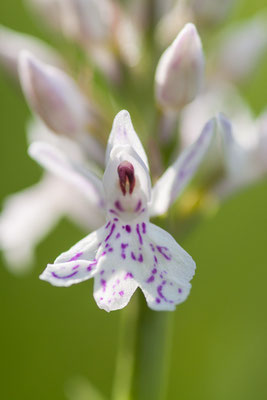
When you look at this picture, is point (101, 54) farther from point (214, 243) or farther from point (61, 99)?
point (214, 243)

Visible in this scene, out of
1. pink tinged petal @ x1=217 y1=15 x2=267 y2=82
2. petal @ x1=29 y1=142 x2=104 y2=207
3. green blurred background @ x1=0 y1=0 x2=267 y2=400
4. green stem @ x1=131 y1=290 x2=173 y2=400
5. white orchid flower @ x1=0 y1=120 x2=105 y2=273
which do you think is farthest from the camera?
green blurred background @ x1=0 y1=0 x2=267 y2=400

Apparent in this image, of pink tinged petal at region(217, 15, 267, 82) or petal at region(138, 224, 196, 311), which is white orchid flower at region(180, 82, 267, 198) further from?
petal at region(138, 224, 196, 311)

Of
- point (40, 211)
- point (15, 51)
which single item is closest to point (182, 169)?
point (15, 51)

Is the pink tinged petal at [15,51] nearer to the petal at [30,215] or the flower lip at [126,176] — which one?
the petal at [30,215]

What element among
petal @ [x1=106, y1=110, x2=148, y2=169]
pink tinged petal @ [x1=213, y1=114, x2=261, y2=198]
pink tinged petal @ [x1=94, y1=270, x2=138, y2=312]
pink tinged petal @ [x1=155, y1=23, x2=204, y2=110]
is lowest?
pink tinged petal @ [x1=94, y1=270, x2=138, y2=312]

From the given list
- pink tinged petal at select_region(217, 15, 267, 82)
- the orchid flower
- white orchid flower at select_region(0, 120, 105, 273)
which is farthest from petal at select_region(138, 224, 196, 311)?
pink tinged petal at select_region(217, 15, 267, 82)
